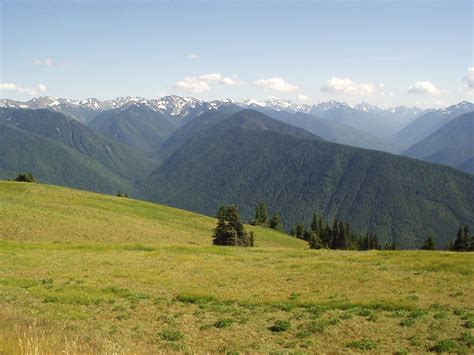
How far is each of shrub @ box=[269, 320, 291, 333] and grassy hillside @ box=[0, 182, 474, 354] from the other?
5 centimetres

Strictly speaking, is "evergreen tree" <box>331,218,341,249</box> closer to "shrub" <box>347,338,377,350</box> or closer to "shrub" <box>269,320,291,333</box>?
"shrub" <box>269,320,291,333</box>

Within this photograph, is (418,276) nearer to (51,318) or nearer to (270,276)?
(270,276)

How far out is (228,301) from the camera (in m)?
24.1

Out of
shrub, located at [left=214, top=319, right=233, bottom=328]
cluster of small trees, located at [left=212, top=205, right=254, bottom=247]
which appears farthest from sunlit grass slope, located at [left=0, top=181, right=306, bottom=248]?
shrub, located at [left=214, top=319, right=233, bottom=328]

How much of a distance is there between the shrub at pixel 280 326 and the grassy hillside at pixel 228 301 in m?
0.05

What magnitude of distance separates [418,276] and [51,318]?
23.6m

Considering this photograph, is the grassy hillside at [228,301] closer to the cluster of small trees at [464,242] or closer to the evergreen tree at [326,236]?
the cluster of small trees at [464,242]

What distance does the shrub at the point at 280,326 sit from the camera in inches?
747

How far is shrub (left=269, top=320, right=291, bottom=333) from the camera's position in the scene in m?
19.0

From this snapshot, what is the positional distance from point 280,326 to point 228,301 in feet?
18.4

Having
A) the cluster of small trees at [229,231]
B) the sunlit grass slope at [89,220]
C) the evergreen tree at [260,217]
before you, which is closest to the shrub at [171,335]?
the sunlit grass slope at [89,220]

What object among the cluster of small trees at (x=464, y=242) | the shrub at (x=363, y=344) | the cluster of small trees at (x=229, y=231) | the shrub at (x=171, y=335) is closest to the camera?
the shrub at (x=363, y=344)

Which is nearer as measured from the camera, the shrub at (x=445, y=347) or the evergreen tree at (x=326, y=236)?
the shrub at (x=445, y=347)

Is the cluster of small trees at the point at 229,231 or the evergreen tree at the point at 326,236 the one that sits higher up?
the cluster of small trees at the point at 229,231
